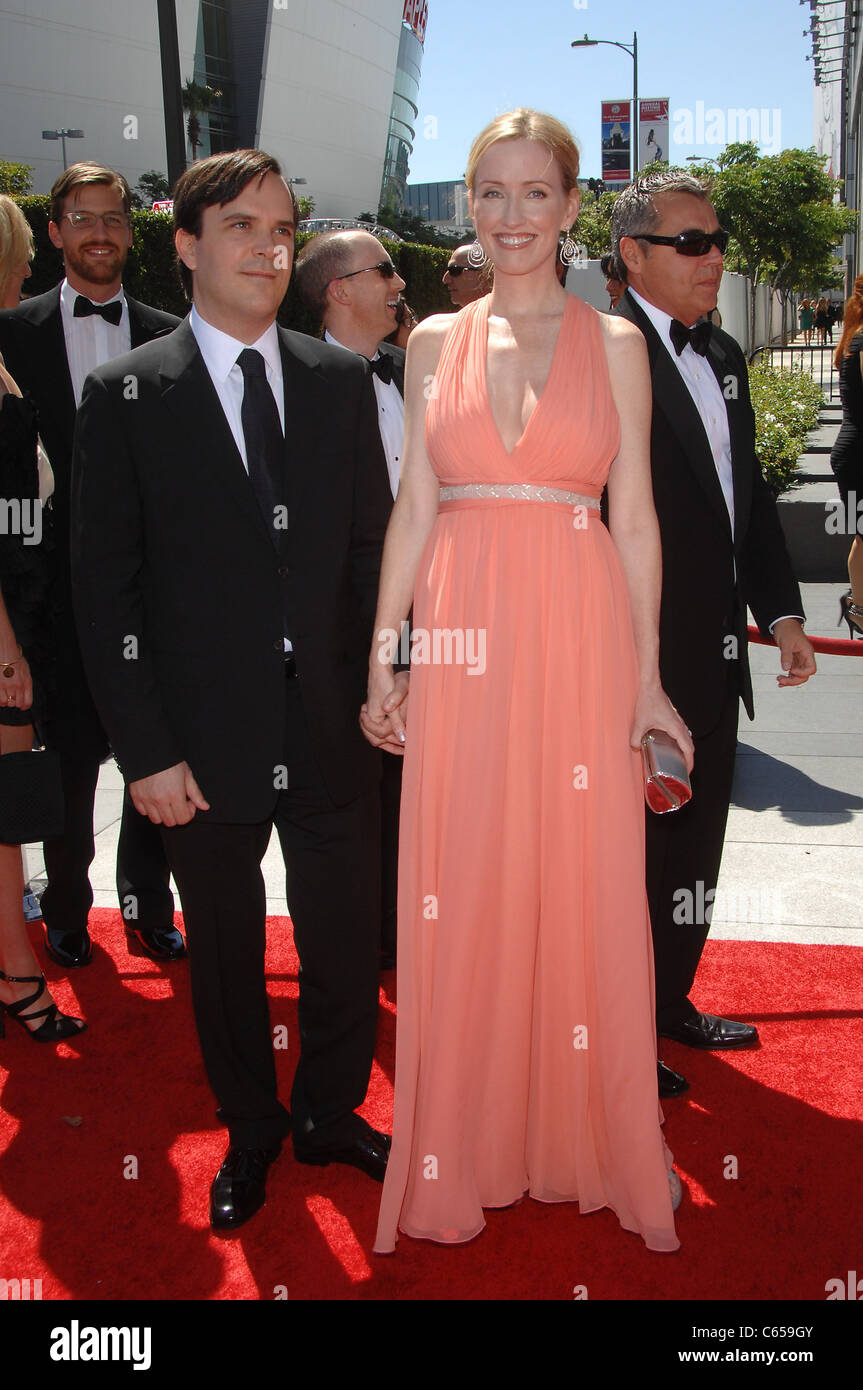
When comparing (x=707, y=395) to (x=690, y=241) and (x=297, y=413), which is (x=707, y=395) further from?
(x=297, y=413)

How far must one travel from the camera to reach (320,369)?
9.21 ft

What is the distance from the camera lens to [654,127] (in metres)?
40.3

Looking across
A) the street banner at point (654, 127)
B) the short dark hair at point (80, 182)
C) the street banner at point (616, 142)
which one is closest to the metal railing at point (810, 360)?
the street banner at point (616, 142)

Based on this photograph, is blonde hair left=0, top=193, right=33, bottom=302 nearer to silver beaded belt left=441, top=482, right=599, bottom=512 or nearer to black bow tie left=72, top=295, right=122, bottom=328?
black bow tie left=72, top=295, right=122, bottom=328

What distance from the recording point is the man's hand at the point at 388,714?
2706 mm

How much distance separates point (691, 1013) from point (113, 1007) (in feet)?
5.87

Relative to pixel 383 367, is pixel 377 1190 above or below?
A: below

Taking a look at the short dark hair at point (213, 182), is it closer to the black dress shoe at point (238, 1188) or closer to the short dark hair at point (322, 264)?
the short dark hair at point (322, 264)

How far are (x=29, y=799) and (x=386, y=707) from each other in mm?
1293

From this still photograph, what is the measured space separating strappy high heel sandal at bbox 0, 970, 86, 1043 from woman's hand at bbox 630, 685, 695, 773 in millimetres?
2053

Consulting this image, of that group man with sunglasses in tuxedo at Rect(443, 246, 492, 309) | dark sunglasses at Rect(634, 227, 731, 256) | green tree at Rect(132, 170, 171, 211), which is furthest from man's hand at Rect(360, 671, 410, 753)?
green tree at Rect(132, 170, 171, 211)

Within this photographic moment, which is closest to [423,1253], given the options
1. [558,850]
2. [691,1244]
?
[691,1244]

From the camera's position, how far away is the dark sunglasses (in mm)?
3125

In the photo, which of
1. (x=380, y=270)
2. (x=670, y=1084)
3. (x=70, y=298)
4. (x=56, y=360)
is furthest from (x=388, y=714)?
(x=70, y=298)
